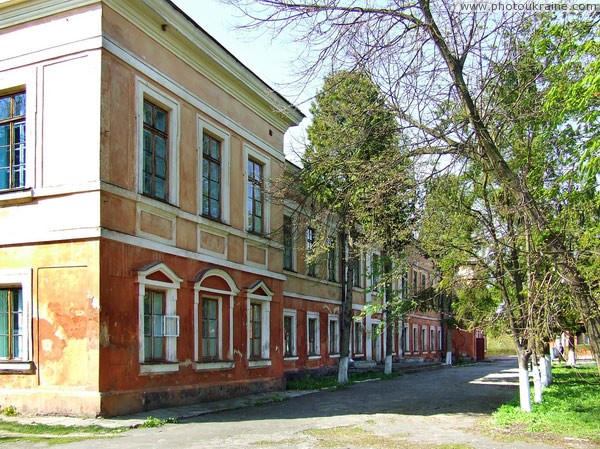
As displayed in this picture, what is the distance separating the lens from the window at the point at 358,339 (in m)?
31.6

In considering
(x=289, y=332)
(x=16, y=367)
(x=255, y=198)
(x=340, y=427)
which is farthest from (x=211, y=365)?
(x=289, y=332)

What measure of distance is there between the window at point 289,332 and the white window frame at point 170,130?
9677 mm

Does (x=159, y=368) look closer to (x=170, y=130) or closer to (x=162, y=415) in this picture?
(x=162, y=415)

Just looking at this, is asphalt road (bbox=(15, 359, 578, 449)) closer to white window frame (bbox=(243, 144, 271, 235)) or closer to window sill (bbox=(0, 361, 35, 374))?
window sill (bbox=(0, 361, 35, 374))

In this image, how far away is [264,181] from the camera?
757 inches

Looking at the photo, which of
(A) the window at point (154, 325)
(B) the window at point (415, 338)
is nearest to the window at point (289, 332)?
(A) the window at point (154, 325)

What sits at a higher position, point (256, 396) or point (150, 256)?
point (150, 256)

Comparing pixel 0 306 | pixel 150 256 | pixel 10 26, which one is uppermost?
pixel 10 26

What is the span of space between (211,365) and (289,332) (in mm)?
8284

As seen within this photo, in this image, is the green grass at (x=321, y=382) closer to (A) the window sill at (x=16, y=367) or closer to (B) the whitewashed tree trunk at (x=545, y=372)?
(B) the whitewashed tree trunk at (x=545, y=372)

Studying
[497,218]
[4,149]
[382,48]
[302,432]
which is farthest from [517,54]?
[4,149]

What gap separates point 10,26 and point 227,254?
711 cm

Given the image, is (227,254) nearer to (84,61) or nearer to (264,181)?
(264,181)

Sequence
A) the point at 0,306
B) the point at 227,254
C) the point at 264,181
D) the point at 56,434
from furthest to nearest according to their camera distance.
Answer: the point at 264,181 < the point at 227,254 < the point at 0,306 < the point at 56,434
